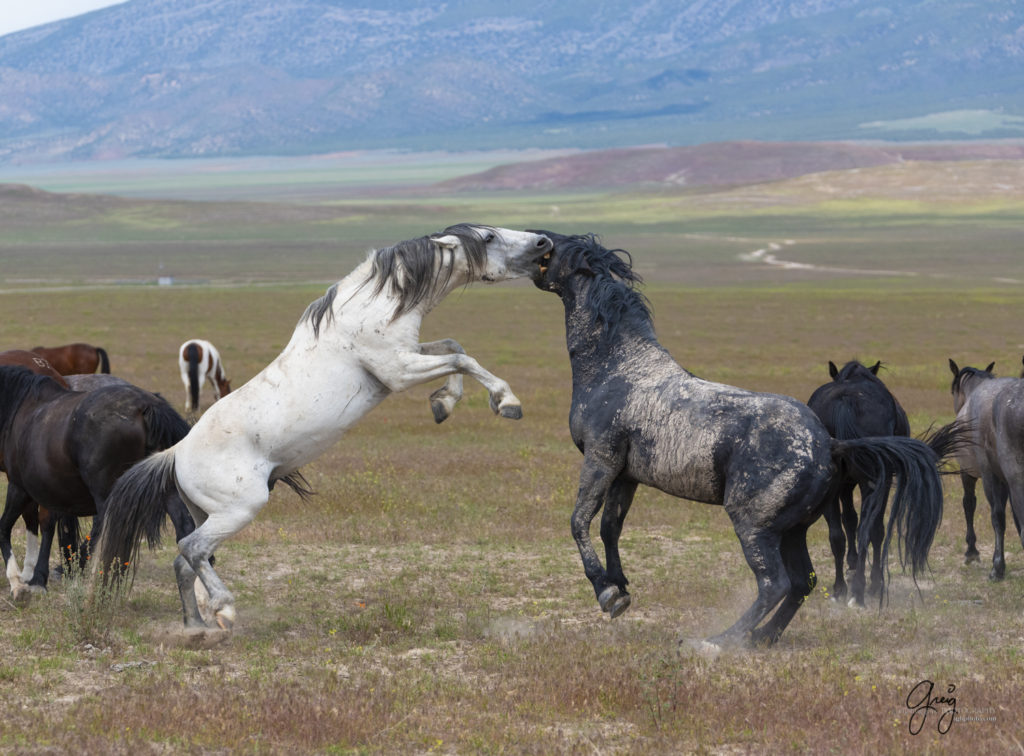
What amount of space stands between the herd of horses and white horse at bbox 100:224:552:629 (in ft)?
0.04

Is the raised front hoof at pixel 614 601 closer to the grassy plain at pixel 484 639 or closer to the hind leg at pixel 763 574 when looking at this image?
the grassy plain at pixel 484 639

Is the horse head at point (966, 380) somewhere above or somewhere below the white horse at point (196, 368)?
above

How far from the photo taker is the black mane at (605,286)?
846cm

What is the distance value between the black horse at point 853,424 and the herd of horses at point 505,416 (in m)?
1.54

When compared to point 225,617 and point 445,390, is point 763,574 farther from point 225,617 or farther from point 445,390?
point 225,617

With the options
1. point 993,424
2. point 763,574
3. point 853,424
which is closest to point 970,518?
point 993,424

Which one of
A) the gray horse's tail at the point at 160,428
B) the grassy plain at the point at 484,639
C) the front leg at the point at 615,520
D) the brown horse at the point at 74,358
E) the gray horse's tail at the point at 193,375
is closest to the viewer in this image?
the grassy plain at the point at 484,639

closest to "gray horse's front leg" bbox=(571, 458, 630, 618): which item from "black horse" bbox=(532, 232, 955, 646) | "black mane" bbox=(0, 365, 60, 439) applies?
"black horse" bbox=(532, 232, 955, 646)

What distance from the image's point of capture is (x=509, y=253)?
8.45 metres

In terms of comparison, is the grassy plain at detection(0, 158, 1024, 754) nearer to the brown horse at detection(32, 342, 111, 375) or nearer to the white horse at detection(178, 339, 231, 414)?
the white horse at detection(178, 339, 231, 414)

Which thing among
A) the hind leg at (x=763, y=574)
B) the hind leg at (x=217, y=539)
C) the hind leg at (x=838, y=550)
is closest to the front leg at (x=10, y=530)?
the hind leg at (x=217, y=539)

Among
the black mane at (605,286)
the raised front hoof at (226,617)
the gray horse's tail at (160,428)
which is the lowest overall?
the raised front hoof at (226,617)

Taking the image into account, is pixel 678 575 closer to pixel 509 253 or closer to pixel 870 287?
pixel 509 253

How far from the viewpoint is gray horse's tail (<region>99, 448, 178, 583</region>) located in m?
8.29
